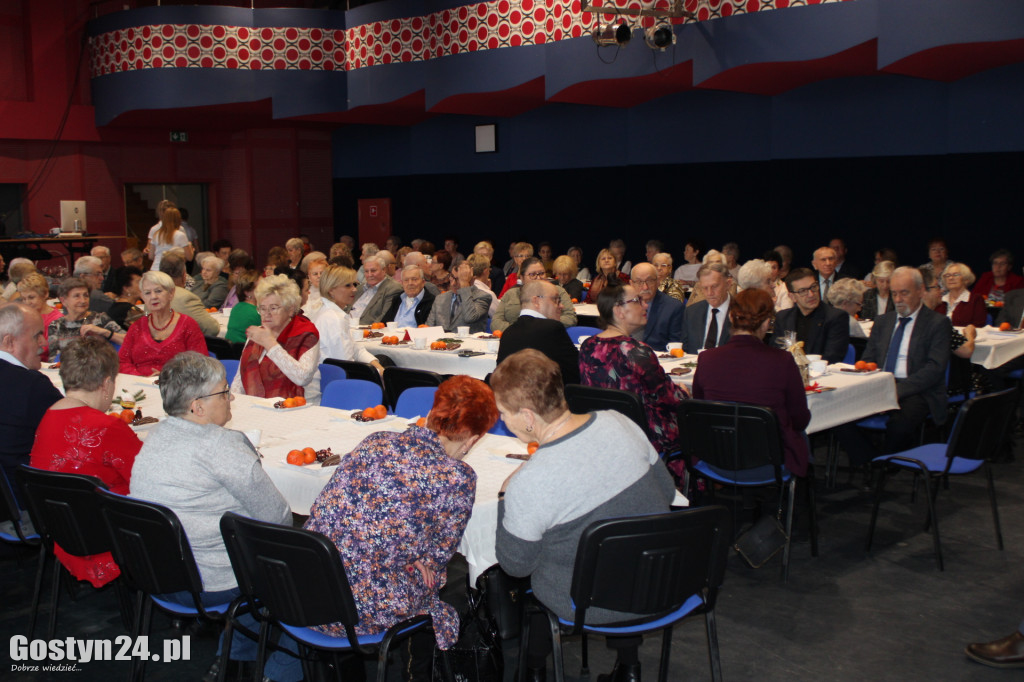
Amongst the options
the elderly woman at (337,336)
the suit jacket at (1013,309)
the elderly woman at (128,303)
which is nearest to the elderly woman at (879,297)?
the suit jacket at (1013,309)

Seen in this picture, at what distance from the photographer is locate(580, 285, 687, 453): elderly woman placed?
481cm

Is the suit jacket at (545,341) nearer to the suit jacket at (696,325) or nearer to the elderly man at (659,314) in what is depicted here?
the suit jacket at (696,325)

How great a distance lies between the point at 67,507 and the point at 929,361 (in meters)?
4.73

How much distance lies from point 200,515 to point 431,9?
10923 mm

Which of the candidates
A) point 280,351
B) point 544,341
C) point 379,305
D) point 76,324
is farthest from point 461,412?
point 379,305

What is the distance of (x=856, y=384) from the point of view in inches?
212

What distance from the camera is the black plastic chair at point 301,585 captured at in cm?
278

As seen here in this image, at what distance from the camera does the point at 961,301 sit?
24.6 ft

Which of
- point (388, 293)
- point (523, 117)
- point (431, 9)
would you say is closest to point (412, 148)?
point (523, 117)

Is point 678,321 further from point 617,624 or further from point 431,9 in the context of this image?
point 431,9

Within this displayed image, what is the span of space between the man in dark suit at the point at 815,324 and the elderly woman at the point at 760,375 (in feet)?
5.29

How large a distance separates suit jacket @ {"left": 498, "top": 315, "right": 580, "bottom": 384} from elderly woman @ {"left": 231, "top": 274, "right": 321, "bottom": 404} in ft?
3.60

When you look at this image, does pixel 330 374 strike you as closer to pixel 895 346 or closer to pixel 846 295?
pixel 895 346

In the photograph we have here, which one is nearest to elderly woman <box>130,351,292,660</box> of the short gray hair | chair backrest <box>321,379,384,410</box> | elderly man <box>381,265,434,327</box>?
the short gray hair
